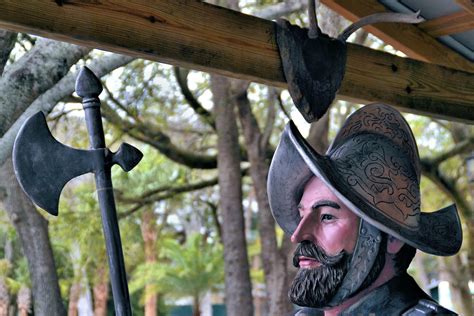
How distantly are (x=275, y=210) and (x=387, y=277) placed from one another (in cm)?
47

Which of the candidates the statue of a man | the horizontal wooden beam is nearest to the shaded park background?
the horizontal wooden beam

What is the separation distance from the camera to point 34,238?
7824mm

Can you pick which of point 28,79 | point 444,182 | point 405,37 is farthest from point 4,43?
point 444,182

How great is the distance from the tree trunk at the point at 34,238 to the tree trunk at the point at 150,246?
35.1 ft

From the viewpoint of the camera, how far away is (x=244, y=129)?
10.2 metres

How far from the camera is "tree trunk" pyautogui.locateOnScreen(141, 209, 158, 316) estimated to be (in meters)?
19.3

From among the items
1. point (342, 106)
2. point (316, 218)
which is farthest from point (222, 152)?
point (316, 218)

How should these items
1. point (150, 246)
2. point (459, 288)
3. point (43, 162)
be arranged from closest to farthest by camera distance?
point (43, 162) < point (459, 288) < point (150, 246)

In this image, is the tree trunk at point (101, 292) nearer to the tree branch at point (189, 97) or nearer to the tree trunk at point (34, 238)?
the tree branch at point (189, 97)

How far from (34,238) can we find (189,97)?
3.47m

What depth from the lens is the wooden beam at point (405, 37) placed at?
4109 mm

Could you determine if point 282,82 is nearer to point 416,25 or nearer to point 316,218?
point 316,218

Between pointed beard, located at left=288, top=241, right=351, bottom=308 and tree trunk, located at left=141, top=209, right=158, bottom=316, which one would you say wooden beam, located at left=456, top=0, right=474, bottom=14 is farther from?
tree trunk, located at left=141, top=209, right=158, bottom=316

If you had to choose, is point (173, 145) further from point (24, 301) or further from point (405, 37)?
point (24, 301)
